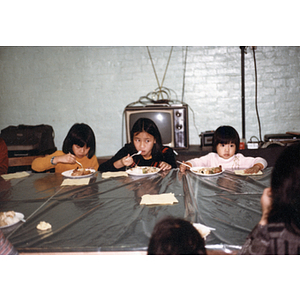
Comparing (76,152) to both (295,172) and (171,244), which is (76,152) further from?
(295,172)

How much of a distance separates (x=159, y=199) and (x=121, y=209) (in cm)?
18

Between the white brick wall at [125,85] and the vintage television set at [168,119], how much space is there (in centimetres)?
50

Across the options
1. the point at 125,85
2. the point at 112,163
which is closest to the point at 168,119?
the point at 125,85

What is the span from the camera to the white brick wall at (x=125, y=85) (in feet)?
9.80

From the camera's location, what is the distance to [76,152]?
1998 mm

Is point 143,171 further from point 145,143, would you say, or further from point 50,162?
point 50,162

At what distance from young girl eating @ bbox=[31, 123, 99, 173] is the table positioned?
0.86 feet

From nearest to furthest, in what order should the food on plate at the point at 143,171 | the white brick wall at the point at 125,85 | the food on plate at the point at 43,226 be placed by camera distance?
1. the food on plate at the point at 43,226
2. the food on plate at the point at 143,171
3. the white brick wall at the point at 125,85

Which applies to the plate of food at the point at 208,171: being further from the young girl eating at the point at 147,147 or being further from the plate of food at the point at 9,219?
the plate of food at the point at 9,219

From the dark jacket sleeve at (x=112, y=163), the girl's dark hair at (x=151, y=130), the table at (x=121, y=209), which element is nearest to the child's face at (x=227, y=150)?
the table at (x=121, y=209)

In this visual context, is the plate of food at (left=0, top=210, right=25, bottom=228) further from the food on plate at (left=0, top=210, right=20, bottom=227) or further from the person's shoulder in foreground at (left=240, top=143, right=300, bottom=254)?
the person's shoulder in foreground at (left=240, top=143, right=300, bottom=254)

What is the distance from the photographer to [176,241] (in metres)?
0.79

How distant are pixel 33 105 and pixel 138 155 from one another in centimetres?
192

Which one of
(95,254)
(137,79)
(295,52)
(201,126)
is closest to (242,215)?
(95,254)
